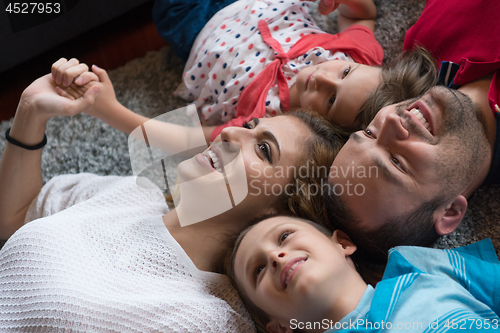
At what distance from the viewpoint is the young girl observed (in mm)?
658

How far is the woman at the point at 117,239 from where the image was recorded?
2.49ft

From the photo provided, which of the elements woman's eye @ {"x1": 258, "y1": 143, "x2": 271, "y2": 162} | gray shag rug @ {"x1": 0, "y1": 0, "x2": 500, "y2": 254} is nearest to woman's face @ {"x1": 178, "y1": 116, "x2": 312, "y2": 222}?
woman's eye @ {"x1": 258, "y1": 143, "x2": 271, "y2": 162}

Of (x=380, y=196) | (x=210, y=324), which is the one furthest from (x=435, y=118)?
(x=210, y=324)

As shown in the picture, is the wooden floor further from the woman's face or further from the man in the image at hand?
the man

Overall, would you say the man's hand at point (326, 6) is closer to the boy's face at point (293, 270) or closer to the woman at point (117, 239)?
the woman at point (117, 239)

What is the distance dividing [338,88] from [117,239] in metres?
0.67

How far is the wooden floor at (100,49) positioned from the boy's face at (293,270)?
839mm

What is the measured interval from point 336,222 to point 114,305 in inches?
19.5

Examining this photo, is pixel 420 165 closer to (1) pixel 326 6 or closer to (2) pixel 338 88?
(2) pixel 338 88

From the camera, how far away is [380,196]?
2.45ft

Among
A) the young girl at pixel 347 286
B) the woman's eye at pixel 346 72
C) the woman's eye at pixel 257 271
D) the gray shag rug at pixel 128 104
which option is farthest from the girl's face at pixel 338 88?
the woman's eye at pixel 257 271

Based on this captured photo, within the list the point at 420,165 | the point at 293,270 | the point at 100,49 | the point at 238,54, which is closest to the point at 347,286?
the point at 293,270

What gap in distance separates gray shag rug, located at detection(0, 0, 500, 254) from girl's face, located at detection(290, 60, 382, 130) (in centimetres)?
23

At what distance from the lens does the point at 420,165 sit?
0.73 metres
